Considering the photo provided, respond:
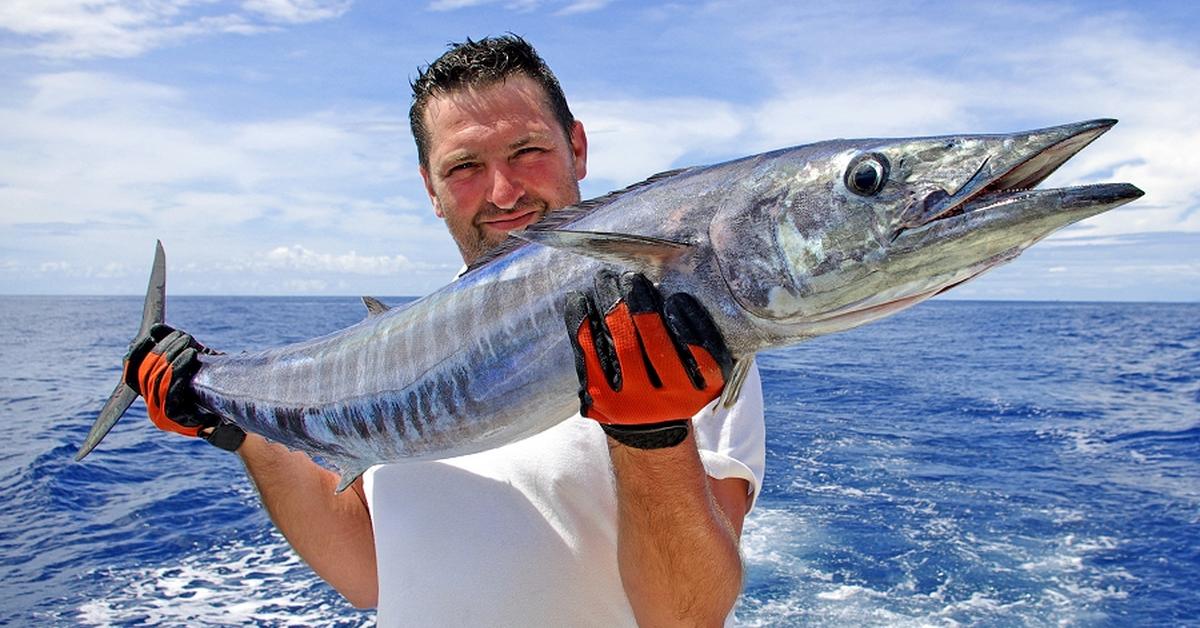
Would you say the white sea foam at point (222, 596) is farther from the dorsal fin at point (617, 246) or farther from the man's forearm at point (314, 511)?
the dorsal fin at point (617, 246)

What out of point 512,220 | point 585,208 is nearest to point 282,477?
point 512,220

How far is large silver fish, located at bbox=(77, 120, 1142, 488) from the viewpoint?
1.45 m

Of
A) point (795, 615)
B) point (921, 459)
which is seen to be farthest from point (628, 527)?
point (921, 459)

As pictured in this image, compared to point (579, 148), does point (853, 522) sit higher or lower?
lower

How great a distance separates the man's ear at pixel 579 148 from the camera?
120 inches

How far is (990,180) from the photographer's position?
1.44m

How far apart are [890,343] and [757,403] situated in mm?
30898

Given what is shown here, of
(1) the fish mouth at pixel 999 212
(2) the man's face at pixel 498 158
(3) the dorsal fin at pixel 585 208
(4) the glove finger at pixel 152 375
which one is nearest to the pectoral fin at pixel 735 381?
(1) the fish mouth at pixel 999 212

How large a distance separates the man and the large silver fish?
0.38 feet

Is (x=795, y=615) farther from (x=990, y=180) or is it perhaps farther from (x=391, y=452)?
A: (x=990, y=180)

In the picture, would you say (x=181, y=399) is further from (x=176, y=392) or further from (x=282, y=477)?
(x=282, y=477)

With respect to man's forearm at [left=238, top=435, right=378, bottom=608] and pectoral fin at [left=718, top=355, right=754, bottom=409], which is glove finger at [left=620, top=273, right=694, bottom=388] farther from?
man's forearm at [left=238, top=435, right=378, bottom=608]

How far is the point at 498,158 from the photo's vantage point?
9.01 ft

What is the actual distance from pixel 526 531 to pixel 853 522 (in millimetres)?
6589
